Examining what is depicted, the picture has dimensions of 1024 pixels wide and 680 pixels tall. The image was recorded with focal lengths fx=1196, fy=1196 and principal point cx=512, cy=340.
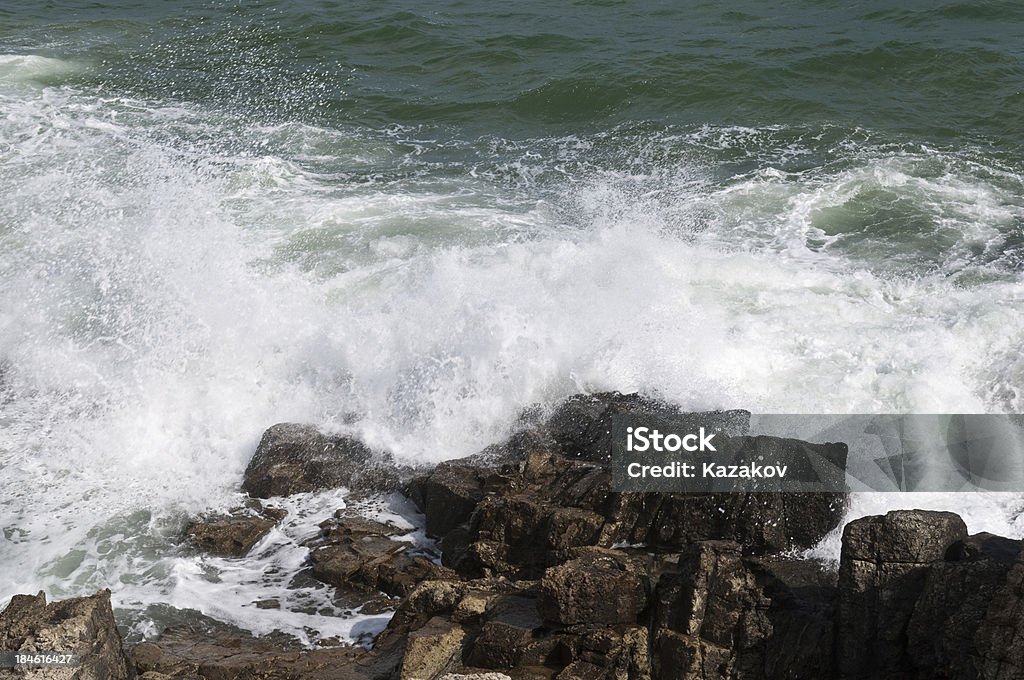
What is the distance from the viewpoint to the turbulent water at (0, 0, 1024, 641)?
31.6 ft

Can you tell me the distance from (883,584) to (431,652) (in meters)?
2.43

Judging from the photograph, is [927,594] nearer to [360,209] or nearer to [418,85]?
[360,209]

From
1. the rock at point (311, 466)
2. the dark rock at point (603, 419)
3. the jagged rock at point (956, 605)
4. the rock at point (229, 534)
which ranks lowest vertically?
the rock at point (229, 534)

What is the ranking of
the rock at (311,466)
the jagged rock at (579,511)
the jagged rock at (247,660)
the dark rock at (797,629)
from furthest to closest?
1. the rock at (311,466)
2. the jagged rock at (579,511)
3. the jagged rock at (247,660)
4. the dark rock at (797,629)

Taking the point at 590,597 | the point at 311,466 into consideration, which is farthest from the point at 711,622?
the point at 311,466

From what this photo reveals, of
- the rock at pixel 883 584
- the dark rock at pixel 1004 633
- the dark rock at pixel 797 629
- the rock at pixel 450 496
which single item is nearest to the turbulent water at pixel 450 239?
the rock at pixel 450 496

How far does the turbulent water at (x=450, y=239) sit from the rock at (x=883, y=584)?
1.58m

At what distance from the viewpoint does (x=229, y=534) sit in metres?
8.71

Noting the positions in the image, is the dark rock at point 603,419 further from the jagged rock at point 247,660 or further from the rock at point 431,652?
the jagged rock at point 247,660

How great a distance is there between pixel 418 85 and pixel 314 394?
895 cm

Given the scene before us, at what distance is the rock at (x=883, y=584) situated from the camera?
6031 mm

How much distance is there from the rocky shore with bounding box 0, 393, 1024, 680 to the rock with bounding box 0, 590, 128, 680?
0.4 inches

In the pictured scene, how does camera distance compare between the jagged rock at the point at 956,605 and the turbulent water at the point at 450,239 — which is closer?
the jagged rock at the point at 956,605

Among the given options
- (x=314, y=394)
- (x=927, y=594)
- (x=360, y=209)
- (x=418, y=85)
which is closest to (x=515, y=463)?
(x=314, y=394)
